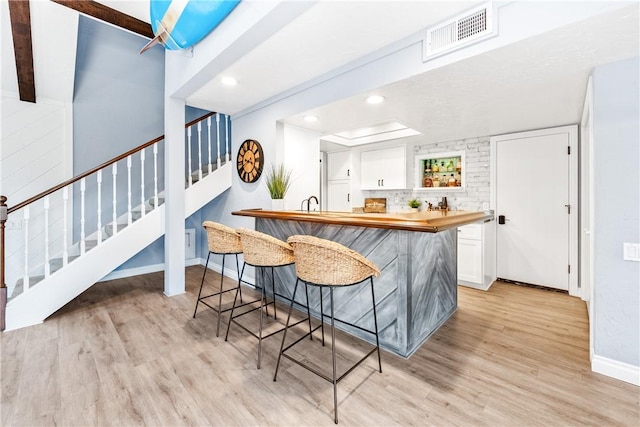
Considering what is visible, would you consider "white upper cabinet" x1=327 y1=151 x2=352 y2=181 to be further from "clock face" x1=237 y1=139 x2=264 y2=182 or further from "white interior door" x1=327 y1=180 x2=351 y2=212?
"clock face" x1=237 y1=139 x2=264 y2=182

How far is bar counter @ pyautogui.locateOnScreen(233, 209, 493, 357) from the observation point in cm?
211

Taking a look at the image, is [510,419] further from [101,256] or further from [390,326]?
[101,256]

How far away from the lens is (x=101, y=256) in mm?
3232

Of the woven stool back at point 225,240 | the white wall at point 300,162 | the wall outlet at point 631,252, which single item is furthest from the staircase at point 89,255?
the wall outlet at point 631,252

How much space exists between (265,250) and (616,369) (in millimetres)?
2535

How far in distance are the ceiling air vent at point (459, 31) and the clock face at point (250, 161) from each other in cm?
232

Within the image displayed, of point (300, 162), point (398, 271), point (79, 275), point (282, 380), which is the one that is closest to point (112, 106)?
point (79, 275)

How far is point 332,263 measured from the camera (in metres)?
1.66

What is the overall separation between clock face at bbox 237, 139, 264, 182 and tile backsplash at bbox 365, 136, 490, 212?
2.69 metres

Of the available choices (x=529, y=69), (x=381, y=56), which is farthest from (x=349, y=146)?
(x=529, y=69)

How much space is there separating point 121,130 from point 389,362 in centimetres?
484

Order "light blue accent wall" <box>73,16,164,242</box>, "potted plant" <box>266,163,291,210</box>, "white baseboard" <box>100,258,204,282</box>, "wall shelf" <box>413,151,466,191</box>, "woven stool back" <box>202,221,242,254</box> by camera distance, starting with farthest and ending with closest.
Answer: "wall shelf" <box>413,151,466,191</box>, "white baseboard" <box>100,258,204,282</box>, "light blue accent wall" <box>73,16,164,242</box>, "potted plant" <box>266,163,291,210</box>, "woven stool back" <box>202,221,242,254</box>

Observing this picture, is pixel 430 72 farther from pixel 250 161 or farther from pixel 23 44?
pixel 23 44

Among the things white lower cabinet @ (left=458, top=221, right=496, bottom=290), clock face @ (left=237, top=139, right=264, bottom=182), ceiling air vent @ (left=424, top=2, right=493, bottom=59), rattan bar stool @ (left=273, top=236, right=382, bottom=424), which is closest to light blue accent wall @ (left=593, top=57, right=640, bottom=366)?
ceiling air vent @ (left=424, top=2, right=493, bottom=59)
